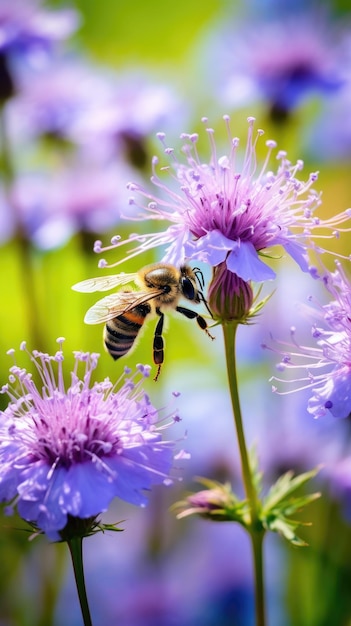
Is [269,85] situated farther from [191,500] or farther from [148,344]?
[191,500]

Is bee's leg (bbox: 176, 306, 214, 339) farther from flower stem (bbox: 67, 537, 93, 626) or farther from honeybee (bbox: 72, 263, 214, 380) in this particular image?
flower stem (bbox: 67, 537, 93, 626)

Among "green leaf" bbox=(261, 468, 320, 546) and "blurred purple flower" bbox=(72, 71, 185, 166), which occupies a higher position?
"blurred purple flower" bbox=(72, 71, 185, 166)

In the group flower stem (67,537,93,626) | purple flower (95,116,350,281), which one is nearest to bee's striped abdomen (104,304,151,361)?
purple flower (95,116,350,281)

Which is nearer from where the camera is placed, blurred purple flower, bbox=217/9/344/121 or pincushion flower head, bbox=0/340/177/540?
pincushion flower head, bbox=0/340/177/540

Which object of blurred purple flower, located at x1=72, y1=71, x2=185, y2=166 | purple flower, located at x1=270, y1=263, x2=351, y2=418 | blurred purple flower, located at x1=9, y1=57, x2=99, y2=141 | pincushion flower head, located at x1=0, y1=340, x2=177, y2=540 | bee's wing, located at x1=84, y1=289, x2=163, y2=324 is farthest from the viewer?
blurred purple flower, located at x1=9, y1=57, x2=99, y2=141

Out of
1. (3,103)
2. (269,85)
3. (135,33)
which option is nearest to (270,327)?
(269,85)

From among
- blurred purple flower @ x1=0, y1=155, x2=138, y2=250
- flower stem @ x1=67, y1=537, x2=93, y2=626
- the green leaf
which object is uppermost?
blurred purple flower @ x1=0, y1=155, x2=138, y2=250
